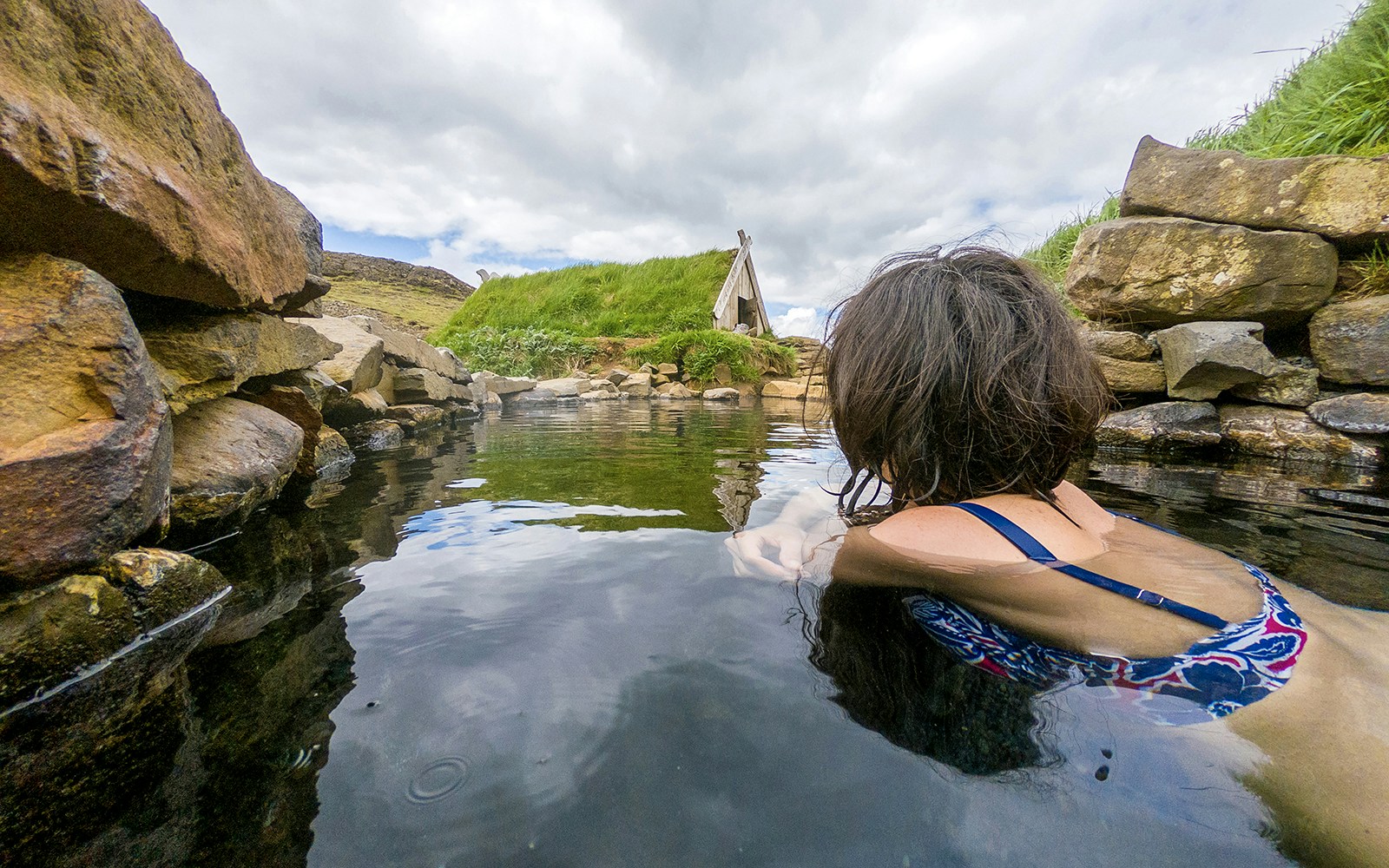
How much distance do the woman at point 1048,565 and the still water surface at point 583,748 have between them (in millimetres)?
95

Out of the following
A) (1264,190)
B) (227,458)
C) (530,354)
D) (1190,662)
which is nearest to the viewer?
(1190,662)

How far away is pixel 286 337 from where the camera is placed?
10.7 ft

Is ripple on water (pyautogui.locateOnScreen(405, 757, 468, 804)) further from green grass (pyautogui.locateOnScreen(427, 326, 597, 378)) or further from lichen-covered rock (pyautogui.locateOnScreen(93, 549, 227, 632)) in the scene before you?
green grass (pyautogui.locateOnScreen(427, 326, 597, 378))

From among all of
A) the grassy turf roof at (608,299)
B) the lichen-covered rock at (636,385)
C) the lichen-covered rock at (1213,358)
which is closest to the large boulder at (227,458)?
the lichen-covered rock at (1213,358)

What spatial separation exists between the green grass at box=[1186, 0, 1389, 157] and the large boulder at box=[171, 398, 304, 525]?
7.92 metres

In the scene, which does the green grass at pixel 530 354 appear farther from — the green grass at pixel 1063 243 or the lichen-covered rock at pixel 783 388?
the green grass at pixel 1063 243

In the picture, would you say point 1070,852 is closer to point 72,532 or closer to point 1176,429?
point 72,532

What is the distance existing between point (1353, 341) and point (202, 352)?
719cm

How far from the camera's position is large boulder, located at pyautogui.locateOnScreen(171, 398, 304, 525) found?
82.2 inches

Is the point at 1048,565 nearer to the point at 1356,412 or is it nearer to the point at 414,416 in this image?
the point at 1356,412

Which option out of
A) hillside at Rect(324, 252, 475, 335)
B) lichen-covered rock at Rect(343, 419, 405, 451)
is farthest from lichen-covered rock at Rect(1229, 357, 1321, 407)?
hillside at Rect(324, 252, 475, 335)

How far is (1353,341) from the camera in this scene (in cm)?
390

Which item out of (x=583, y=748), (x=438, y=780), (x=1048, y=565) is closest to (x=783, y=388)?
(x=1048, y=565)

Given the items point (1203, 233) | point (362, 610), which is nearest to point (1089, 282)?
point (1203, 233)
